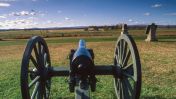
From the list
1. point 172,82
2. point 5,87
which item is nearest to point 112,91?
point 172,82

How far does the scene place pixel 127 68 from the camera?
22.2 ft

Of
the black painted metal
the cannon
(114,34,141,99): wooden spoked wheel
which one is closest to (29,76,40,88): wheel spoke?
the cannon

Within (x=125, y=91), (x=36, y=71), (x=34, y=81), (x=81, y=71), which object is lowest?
(x=125, y=91)

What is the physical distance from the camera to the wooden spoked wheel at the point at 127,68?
6.05 m

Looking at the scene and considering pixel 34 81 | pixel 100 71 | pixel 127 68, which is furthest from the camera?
pixel 100 71

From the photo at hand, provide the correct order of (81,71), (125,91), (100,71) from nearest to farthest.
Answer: (81,71)
(100,71)
(125,91)

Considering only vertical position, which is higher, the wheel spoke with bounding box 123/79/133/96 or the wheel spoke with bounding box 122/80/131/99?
the wheel spoke with bounding box 123/79/133/96

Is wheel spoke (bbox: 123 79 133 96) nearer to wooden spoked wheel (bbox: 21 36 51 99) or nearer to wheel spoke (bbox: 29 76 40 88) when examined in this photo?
wooden spoked wheel (bbox: 21 36 51 99)

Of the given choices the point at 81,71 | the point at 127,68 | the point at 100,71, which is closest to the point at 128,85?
the point at 127,68

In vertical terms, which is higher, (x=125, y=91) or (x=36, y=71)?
A: (x=36, y=71)

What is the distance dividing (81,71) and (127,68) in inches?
46.0

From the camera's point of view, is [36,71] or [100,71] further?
[100,71]

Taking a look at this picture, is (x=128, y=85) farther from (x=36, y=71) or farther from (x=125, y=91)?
(x=36, y=71)

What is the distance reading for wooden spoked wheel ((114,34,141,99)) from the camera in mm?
6047
